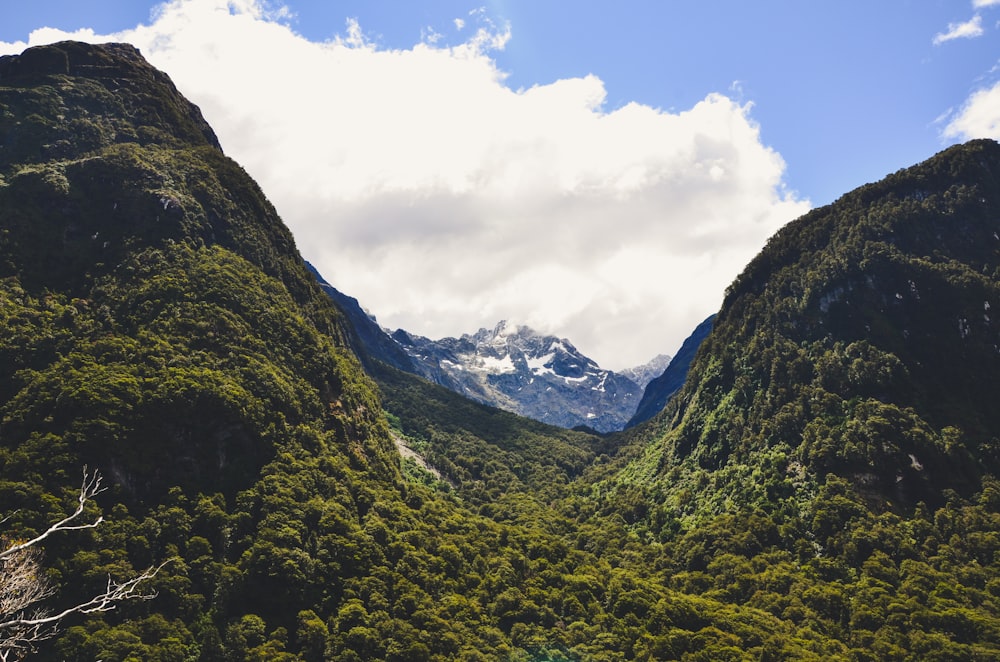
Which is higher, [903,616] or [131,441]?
[131,441]

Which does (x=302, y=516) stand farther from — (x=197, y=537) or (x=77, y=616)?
(x=77, y=616)

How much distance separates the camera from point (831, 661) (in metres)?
138

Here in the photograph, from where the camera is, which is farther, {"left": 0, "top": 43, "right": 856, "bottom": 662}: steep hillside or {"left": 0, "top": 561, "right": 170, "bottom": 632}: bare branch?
{"left": 0, "top": 43, "right": 856, "bottom": 662}: steep hillside

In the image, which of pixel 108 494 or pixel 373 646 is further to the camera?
pixel 108 494

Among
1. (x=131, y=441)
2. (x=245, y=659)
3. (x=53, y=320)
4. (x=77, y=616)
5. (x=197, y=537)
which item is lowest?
(x=245, y=659)


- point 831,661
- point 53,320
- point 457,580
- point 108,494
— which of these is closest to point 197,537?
point 108,494

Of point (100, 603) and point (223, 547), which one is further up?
point (100, 603)

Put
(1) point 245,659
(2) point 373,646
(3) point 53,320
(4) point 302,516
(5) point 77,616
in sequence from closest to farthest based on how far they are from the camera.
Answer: (5) point 77,616, (1) point 245,659, (2) point 373,646, (4) point 302,516, (3) point 53,320

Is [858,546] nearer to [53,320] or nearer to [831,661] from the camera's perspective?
[831,661]

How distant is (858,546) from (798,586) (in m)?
27.5

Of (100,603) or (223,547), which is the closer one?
(100,603)

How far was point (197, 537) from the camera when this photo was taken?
15500 centimetres

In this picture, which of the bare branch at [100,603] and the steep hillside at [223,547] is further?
the steep hillside at [223,547]

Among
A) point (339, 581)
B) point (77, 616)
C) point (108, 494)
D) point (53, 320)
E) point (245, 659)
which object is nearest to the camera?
Answer: point (77, 616)
